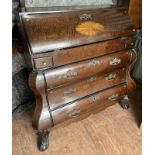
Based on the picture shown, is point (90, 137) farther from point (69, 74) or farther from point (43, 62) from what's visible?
point (43, 62)

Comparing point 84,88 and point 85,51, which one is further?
point 84,88

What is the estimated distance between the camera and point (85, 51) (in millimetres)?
1145

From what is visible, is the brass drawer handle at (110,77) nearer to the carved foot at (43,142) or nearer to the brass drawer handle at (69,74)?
the brass drawer handle at (69,74)

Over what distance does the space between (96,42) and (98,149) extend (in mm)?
837

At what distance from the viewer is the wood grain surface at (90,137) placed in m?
1.39

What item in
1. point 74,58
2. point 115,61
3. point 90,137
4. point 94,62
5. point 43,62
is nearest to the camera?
point 43,62

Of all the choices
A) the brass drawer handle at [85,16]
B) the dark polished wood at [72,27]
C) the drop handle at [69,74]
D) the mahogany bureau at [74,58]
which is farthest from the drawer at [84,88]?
the brass drawer handle at [85,16]

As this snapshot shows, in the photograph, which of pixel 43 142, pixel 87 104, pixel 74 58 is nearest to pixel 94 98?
pixel 87 104

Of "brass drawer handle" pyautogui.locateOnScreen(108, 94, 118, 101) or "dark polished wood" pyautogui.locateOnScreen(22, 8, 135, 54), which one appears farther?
"brass drawer handle" pyautogui.locateOnScreen(108, 94, 118, 101)

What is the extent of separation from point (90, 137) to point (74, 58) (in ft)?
2.41

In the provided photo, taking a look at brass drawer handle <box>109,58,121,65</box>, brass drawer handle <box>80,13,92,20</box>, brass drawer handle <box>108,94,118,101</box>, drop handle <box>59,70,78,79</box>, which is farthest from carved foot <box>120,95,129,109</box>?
brass drawer handle <box>80,13,92,20</box>

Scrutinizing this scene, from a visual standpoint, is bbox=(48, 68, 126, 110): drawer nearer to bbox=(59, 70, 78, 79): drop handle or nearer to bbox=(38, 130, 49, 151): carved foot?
bbox=(59, 70, 78, 79): drop handle

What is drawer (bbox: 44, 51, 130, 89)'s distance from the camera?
1111mm

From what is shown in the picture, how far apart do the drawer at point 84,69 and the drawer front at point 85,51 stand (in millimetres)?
44
